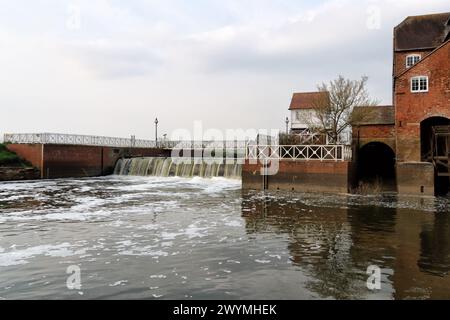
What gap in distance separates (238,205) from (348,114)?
14.4 m

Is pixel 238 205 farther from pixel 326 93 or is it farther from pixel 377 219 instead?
pixel 326 93

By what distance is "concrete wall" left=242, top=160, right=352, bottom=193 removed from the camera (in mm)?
21500

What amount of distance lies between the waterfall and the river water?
53.4 feet

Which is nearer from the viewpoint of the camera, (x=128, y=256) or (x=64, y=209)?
(x=128, y=256)

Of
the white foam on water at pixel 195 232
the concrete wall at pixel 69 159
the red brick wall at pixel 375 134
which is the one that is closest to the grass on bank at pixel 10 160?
the concrete wall at pixel 69 159

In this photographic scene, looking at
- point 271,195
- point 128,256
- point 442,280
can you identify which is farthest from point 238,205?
point 442,280

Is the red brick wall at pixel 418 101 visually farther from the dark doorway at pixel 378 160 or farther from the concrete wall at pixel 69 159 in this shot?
the concrete wall at pixel 69 159

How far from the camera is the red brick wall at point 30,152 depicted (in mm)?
33906

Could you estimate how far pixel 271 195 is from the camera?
21.0 meters

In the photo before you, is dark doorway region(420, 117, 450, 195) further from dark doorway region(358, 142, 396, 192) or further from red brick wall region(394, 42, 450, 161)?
dark doorway region(358, 142, 396, 192)

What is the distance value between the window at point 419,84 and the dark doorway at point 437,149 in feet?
7.83

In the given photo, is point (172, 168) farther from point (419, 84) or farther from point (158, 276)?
point (158, 276)

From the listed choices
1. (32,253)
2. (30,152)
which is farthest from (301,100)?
(32,253)

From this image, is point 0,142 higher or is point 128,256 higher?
point 0,142
